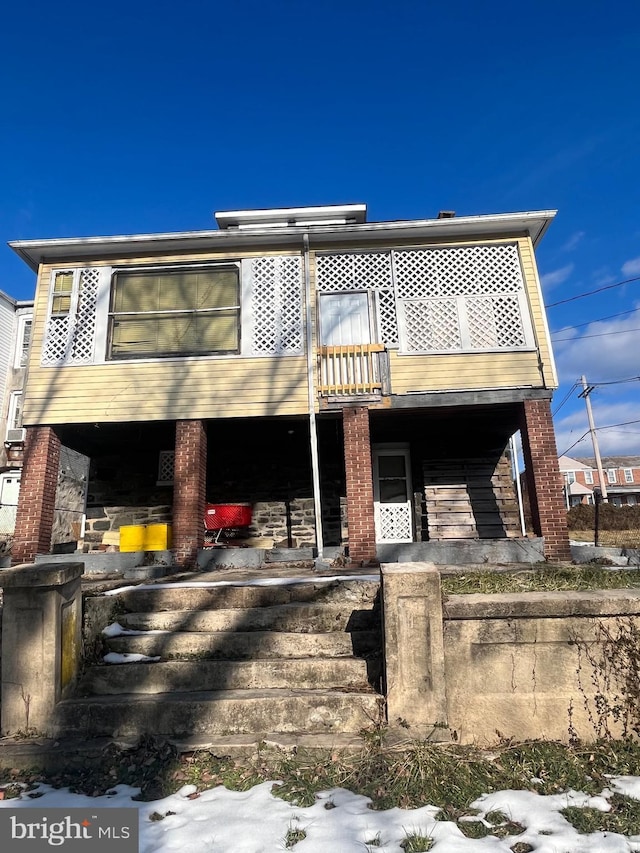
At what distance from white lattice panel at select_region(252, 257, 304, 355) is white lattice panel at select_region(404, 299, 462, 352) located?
202 centimetres

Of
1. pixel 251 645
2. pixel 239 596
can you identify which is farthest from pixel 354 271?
pixel 251 645

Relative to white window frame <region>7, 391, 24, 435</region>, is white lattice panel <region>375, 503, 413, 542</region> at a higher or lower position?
lower

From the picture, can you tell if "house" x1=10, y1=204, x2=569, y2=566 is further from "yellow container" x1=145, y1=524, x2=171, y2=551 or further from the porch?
"yellow container" x1=145, y1=524, x2=171, y2=551

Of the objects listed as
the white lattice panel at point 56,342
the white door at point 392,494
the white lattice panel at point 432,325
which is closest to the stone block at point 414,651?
the white lattice panel at point 432,325

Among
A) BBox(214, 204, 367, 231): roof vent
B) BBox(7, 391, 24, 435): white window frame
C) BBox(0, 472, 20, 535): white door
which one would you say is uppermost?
BBox(214, 204, 367, 231): roof vent

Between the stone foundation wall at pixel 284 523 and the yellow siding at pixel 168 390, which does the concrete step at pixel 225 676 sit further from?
the stone foundation wall at pixel 284 523

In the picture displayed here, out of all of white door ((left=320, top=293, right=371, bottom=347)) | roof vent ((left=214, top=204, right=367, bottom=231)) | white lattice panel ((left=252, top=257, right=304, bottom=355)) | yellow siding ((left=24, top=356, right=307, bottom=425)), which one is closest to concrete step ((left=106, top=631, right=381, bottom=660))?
yellow siding ((left=24, top=356, right=307, bottom=425))

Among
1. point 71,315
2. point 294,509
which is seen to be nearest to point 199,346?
point 71,315

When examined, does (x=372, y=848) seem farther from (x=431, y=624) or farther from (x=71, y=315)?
(x=71, y=315)

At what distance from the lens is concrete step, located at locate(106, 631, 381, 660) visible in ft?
13.5

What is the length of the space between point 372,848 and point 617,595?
2.37 meters

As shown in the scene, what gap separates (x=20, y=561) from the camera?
8266 mm

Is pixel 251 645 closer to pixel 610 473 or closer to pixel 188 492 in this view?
pixel 188 492

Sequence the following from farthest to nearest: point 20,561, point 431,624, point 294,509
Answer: point 294,509
point 20,561
point 431,624
